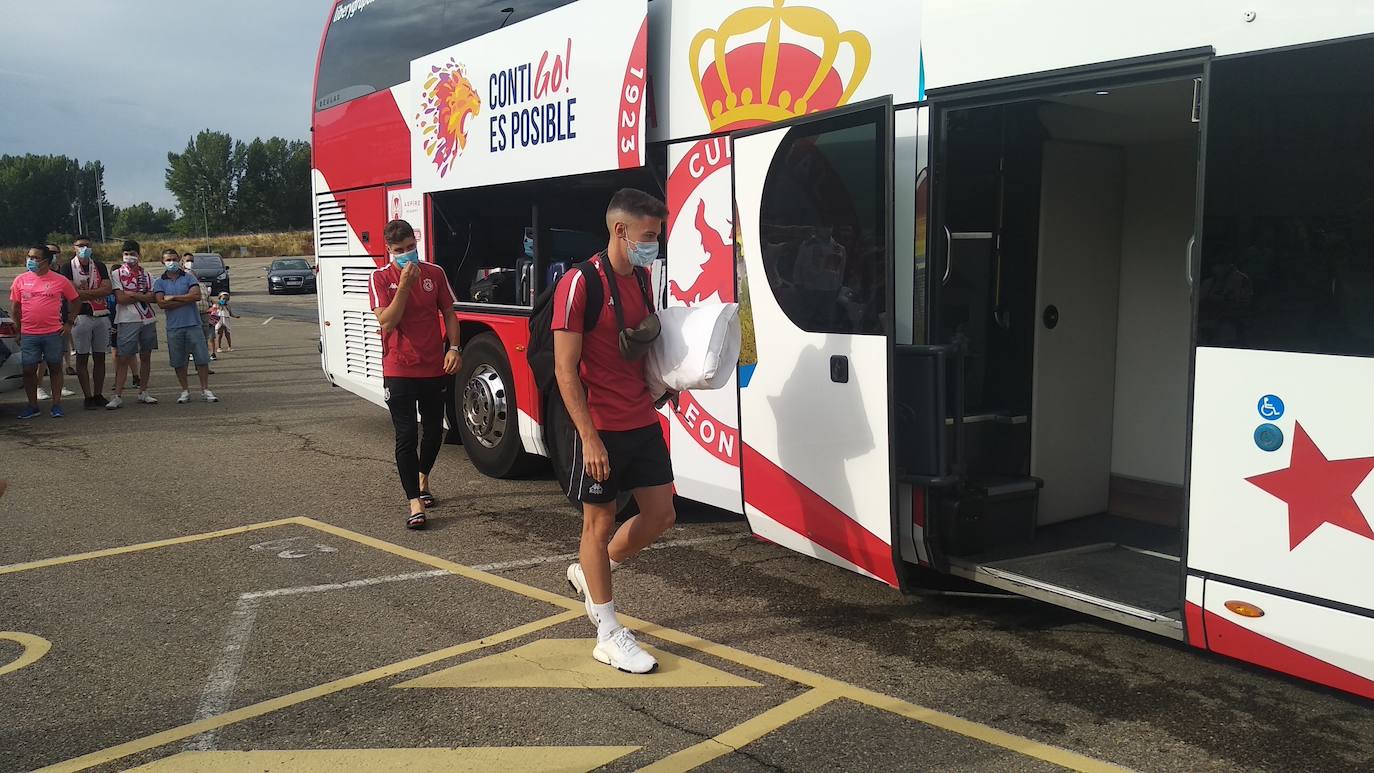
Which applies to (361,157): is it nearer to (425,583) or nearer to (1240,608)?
(425,583)

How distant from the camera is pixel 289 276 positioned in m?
40.2

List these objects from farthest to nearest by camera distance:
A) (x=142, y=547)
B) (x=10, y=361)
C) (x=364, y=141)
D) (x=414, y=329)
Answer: (x=10, y=361) < (x=364, y=141) < (x=414, y=329) < (x=142, y=547)

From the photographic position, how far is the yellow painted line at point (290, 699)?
348 cm

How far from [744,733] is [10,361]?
10548mm

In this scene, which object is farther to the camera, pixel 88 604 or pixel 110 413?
pixel 110 413

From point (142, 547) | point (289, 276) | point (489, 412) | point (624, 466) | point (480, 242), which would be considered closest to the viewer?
point (624, 466)

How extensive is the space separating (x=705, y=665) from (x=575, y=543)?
6.57 ft

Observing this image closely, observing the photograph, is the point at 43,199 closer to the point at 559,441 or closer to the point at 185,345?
the point at 185,345

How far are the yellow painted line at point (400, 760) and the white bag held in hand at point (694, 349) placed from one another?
1.40 metres

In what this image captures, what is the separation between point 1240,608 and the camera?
3.41 m

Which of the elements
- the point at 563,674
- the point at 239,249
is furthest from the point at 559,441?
the point at 239,249

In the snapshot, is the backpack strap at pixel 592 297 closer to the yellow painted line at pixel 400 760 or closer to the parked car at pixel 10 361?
the yellow painted line at pixel 400 760

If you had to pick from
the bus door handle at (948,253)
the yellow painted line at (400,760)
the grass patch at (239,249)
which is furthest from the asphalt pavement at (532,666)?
the grass patch at (239,249)

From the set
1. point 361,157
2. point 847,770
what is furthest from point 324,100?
point 847,770
